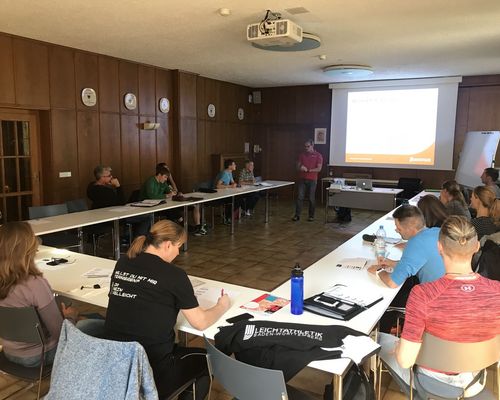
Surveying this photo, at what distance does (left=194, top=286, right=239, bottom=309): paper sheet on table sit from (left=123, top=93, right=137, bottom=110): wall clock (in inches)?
220

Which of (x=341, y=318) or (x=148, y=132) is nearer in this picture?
(x=341, y=318)

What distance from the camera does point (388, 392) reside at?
2721mm

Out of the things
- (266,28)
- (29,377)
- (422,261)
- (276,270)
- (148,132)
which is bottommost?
(276,270)

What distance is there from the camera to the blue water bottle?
7.25ft

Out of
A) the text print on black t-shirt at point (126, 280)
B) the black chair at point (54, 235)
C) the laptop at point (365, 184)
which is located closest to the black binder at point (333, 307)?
the text print on black t-shirt at point (126, 280)

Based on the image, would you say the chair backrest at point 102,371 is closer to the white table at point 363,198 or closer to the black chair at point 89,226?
the black chair at point 89,226

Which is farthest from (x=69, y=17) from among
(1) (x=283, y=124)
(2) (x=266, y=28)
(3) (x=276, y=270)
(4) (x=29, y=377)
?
(1) (x=283, y=124)

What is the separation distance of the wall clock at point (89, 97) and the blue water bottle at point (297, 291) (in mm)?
5668

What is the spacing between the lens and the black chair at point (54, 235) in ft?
16.1

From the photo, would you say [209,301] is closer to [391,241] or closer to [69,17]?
[391,241]

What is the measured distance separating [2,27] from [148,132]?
3098 mm

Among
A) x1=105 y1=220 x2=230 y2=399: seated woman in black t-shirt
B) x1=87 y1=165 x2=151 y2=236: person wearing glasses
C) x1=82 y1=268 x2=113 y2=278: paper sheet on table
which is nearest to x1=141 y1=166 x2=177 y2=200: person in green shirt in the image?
x1=87 y1=165 x2=151 y2=236: person wearing glasses

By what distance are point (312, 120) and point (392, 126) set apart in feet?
6.66

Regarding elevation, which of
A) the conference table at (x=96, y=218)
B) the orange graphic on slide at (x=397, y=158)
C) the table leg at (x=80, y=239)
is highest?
the orange graphic on slide at (x=397, y=158)
